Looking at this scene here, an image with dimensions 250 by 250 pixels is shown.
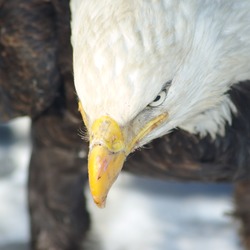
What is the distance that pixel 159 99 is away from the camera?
2.75 m

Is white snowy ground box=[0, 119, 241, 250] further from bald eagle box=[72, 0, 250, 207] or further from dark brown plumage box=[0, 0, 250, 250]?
bald eagle box=[72, 0, 250, 207]

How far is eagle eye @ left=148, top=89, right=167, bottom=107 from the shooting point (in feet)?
8.95

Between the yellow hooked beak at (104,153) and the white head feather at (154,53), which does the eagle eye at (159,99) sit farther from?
the yellow hooked beak at (104,153)

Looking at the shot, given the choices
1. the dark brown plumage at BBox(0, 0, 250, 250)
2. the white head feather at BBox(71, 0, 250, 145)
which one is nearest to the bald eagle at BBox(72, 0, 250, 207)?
the white head feather at BBox(71, 0, 250, 145)

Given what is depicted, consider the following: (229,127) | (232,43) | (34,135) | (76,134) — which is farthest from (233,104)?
(34,135)

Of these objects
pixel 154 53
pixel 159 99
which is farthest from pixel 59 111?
pixel 154 53

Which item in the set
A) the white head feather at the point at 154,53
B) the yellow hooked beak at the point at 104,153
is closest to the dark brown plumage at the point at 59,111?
the white head feather at the point at 154,53

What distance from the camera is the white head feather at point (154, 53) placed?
2.60 m

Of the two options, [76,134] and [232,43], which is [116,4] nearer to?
[232,43]

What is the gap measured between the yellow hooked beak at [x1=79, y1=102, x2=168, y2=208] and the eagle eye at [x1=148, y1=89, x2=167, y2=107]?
A: 0.13 metres

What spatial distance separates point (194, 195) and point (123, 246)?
502 mm

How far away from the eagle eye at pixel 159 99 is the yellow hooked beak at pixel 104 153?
Result: 0.43ft

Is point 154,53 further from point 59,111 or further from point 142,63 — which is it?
point 59,111

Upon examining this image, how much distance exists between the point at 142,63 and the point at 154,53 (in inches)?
2.1
